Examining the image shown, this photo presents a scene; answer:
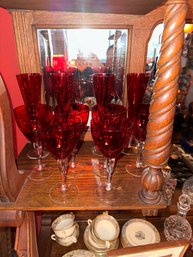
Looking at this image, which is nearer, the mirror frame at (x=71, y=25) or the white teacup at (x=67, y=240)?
the mirror frame at (x=71, y=25)

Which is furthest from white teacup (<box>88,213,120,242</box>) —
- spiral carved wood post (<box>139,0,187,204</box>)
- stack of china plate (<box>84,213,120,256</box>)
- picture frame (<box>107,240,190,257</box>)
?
spiral carved wood post (<box>139,0,187,204</box>)

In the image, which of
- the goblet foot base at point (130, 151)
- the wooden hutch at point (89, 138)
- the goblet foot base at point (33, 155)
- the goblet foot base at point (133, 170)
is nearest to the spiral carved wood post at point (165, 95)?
the wooden hutch at point (89, 138)

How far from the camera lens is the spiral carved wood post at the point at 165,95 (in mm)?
328

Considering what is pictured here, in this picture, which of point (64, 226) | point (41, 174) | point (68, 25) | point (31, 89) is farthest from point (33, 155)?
point (68, 25)

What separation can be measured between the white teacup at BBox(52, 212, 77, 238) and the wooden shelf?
0.90ft

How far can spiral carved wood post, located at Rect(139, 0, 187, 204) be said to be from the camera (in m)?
0.33

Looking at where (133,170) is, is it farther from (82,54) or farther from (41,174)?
(82,54)

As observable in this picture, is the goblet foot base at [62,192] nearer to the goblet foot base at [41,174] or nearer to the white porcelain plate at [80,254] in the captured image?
the goblet foot base at [41,174]

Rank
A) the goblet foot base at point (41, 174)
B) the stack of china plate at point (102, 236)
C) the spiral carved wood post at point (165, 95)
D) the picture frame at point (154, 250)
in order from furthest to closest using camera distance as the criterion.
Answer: the stack of china plate at point (102, 236)
the goblet foot base at point (41, 174)
the picture frame at point (154, 250)
the spiral carved wood post at point (165, 95)

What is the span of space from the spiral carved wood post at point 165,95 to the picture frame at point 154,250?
131 mm

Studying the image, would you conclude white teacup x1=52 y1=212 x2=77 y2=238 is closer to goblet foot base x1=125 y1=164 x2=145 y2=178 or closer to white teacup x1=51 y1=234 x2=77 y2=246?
white teacup x1=51 y1=234 x2=77 y2=246

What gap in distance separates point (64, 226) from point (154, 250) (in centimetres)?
42

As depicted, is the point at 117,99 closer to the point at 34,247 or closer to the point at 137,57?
the point at 137,57

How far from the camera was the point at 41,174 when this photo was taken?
574 millimetres
